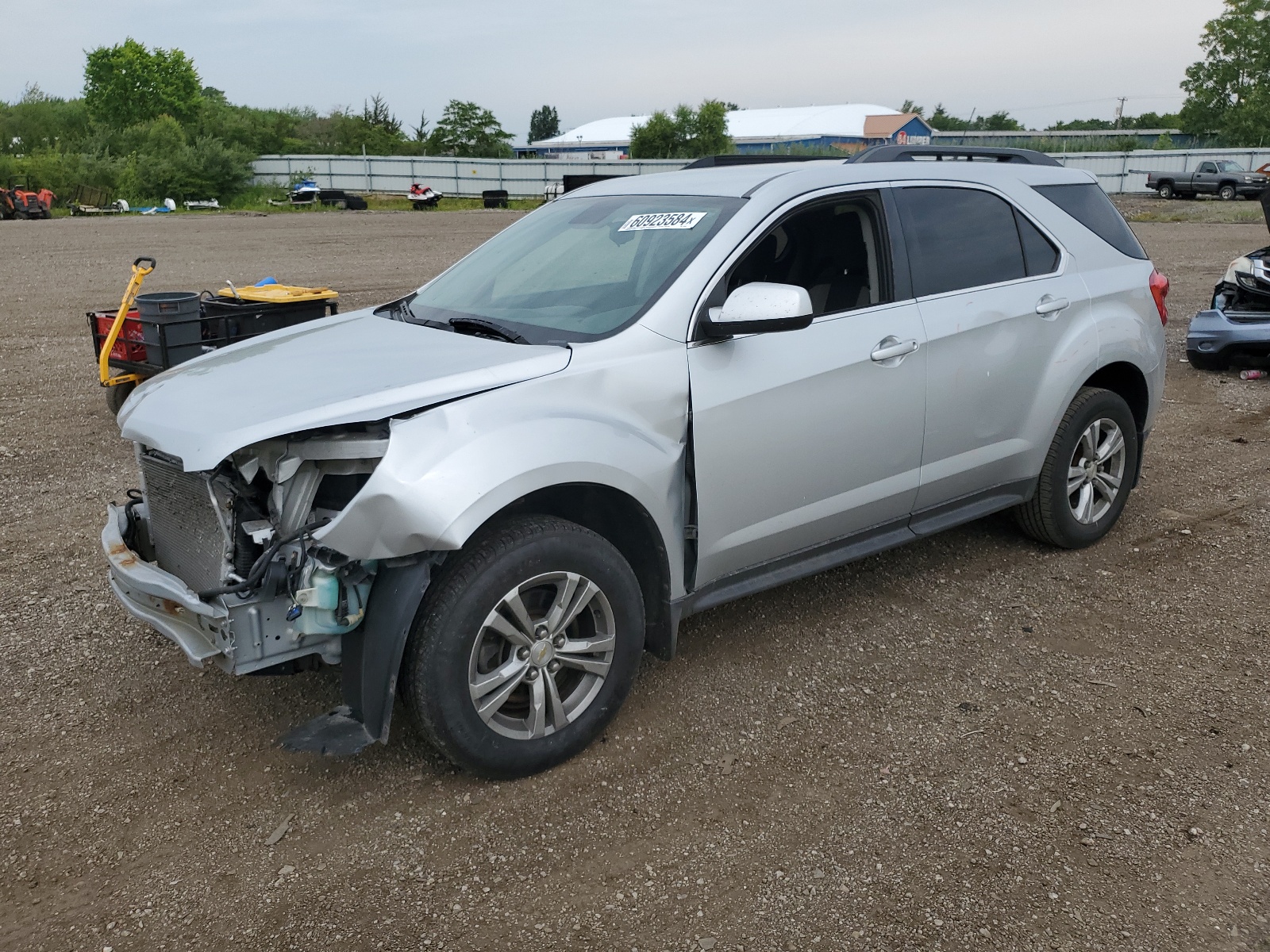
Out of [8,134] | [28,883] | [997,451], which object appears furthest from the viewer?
[8,134]

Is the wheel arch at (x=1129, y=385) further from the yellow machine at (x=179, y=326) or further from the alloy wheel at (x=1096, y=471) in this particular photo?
the yellow machine at (x=179, y=326)

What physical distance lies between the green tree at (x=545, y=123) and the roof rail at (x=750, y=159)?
477 feet

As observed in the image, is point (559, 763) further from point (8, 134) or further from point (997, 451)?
point (8, 134)

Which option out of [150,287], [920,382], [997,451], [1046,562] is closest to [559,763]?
[920,382]

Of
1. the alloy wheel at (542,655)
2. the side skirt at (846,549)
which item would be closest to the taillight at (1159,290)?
the side skirt at (846,549)

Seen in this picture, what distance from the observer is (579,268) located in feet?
13.5

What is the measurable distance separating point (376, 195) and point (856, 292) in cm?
5081

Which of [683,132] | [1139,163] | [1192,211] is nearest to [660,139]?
[683,132]

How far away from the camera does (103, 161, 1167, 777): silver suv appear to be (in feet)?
10.0

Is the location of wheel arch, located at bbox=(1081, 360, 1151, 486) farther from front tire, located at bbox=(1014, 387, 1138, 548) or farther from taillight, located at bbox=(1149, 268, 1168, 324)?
taillight, located at bbox=(1149, 268, 1168, 324)

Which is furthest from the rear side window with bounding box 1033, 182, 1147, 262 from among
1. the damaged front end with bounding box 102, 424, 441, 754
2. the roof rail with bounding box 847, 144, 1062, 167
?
the damaged front end with bounding box 102, 424, 441, 754

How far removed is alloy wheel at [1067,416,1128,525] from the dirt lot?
0.83 ft

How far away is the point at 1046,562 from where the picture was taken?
5.24 m

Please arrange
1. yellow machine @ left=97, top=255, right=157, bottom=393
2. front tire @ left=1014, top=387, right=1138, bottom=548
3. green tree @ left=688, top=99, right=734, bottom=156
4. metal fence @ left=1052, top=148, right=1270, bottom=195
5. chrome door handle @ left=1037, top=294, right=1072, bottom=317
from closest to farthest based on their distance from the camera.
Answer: chrome door handle @ left=1037, top=294, right=1072, bottom=317 → front tire @ left=1014, top=387, right=1138, bottom=548 → yellow machine @ left=97, top=255, right=157, bottom=393 → metal fence @ left=1052, top=148, right=1270, bottom=195 → green tree @ left=688, top=99, right=734, bottom=156
